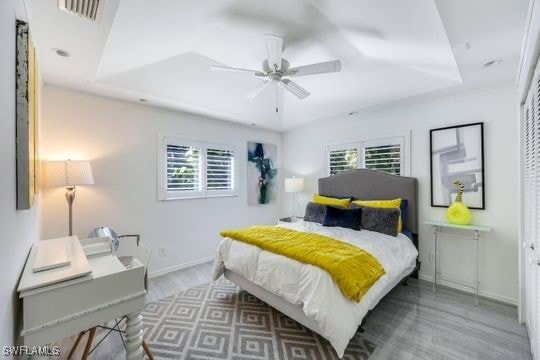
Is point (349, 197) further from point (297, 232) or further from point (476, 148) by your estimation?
point (476, 148)

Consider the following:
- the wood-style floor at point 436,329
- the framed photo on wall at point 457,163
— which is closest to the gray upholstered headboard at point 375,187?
the framed photo on wall at point 457,163

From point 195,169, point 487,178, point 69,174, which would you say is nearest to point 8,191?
point 69,174

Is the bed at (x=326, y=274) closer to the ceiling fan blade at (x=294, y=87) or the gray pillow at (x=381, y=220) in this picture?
the gray pillow at (x=381, y=220)

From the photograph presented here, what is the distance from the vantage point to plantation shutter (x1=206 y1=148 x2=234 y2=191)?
13.4 ft

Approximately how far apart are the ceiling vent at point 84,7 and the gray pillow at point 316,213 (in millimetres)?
3148

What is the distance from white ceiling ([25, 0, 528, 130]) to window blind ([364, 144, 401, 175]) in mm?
709

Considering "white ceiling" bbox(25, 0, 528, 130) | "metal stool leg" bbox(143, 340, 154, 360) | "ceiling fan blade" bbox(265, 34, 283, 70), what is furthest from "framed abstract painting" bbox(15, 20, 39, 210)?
"ceiling fan blade" bbox(265, 34, 283, 70)

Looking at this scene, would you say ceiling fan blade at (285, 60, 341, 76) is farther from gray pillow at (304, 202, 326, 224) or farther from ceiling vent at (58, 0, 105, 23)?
gray pillow at (304, 202, 326, 224)

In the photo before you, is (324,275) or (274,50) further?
(274,50)

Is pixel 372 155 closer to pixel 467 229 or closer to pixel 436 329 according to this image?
pixel 467 229

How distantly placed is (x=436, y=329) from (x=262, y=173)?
352 cm

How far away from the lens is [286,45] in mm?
2494

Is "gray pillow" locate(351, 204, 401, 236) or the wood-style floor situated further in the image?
"gray pillow" locate(351, 204, 401, 236)

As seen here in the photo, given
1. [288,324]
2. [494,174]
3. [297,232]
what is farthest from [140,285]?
[494,174]
